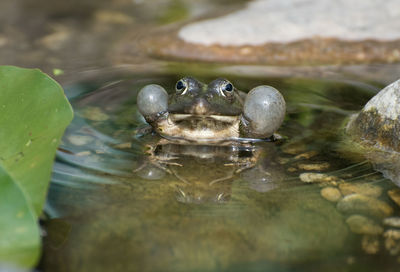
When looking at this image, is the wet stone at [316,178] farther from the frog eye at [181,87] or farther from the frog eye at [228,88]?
the frog eye at [181,87]

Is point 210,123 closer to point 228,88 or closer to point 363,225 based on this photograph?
point 228,88

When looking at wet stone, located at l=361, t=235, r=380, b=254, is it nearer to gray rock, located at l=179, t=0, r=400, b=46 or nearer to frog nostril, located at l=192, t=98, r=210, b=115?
frog nostril, located at l=192, t=98, r=210, b=115

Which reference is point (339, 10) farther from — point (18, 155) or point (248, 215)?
point (18, 155)

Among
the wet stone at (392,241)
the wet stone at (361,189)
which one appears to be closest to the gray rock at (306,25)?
the wet stone at (361,189)

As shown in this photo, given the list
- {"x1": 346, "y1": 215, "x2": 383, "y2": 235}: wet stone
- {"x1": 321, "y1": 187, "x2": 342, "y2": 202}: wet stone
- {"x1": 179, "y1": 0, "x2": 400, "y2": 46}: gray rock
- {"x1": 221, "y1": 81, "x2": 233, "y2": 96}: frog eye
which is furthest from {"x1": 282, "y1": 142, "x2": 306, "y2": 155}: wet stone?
{"x1": 179, "y1": 0, "x2": 400, "y2": 46}: gray rock

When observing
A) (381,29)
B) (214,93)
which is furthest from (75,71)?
A: (381,29)

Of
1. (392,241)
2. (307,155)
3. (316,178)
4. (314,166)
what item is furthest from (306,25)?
(392,241)

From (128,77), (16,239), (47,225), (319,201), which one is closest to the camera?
(16,239)
